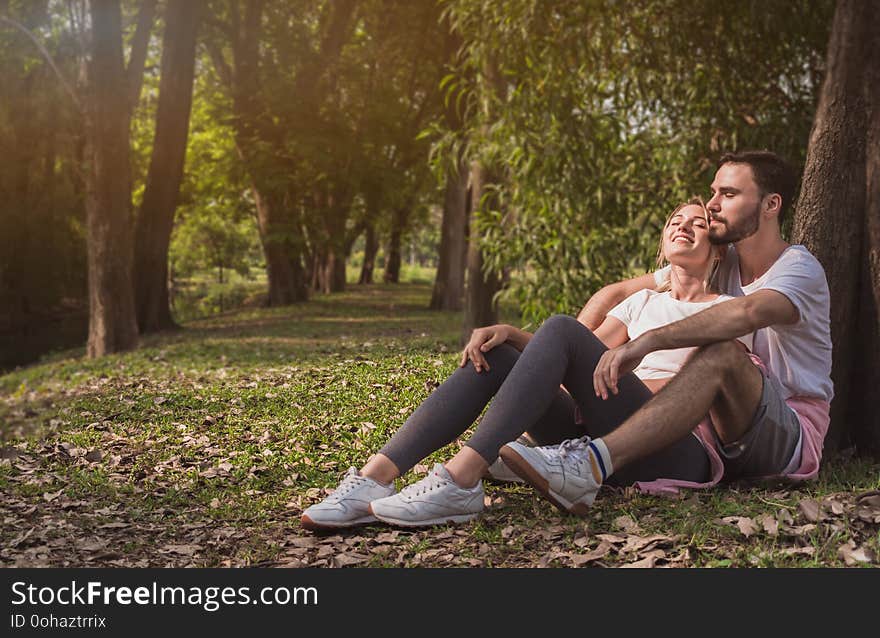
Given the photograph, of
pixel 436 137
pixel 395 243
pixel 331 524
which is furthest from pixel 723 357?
pixel 395 243

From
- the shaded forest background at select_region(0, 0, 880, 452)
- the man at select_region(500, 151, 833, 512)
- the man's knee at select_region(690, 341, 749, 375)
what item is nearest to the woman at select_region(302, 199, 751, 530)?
the man at select_region(500, 151, 833, 512)

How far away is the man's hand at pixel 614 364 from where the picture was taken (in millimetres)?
3736

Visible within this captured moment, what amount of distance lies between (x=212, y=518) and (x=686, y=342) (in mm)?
2502

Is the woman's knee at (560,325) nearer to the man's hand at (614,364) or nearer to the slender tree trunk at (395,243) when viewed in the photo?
the man's hand at (614,364)

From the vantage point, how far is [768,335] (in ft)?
13.4

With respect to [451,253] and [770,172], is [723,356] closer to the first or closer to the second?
[770,172]

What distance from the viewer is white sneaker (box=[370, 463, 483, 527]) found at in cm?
384

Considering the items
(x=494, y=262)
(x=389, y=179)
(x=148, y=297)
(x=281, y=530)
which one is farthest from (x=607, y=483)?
(x=389, y=179)

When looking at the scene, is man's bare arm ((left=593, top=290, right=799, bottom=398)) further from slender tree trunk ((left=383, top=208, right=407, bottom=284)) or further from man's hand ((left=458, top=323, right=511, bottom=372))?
slender tree trunk ((left=383, top=208, right=407, bottom=284))

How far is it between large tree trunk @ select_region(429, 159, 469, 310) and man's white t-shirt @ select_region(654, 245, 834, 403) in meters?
14.8

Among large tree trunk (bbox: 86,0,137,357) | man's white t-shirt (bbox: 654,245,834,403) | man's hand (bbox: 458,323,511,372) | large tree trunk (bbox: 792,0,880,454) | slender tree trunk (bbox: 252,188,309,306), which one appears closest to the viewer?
man's white t-shirt (bbox: 654,245,834,403)

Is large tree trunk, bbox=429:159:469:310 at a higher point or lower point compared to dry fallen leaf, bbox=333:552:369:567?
higher

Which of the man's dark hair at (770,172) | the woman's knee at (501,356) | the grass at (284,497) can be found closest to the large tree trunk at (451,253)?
the grass at (284,497)

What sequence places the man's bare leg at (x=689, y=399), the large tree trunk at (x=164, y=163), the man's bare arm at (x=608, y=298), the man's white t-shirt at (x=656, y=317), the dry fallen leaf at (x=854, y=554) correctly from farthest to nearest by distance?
1. the large tree trunk at (x=164, y=163)
2. the man's bare arm at (x=608, y=298)
3. the man's white t-shirt at (x=656, y=317)
4. the man's bare leg at (x=689, y=399)
5. the dry fallen leaf at (x=854, y=554)
